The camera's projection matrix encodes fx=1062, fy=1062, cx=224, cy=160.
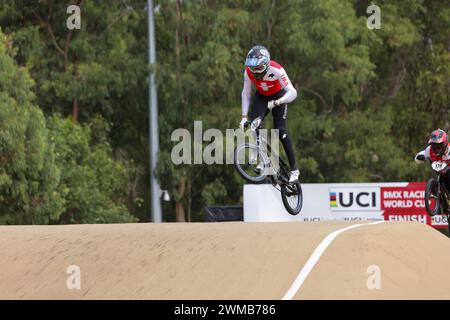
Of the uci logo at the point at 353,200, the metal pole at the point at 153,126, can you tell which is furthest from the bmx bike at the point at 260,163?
the metal pole at the point at 153,126

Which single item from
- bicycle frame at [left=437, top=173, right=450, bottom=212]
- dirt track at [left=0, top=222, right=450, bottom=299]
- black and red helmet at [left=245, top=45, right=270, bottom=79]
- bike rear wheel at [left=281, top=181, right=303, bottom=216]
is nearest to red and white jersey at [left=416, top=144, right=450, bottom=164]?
bicycle frame at [left=437, top=173, right=450, bottom=212]

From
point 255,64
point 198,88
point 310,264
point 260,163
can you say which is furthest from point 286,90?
point 198,88

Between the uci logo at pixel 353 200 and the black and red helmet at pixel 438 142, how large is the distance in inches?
409

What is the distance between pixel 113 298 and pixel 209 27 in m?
25.2

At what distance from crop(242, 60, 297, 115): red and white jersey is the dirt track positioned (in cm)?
193

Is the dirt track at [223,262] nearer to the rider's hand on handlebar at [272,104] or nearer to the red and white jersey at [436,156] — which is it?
the rider's hand on handlebar at [272,104]

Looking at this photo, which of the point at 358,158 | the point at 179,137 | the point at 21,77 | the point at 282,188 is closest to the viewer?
the point at 282,188

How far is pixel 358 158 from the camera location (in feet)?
128

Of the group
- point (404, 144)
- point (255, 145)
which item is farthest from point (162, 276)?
point (404, 144)

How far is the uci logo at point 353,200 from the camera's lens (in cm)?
3056

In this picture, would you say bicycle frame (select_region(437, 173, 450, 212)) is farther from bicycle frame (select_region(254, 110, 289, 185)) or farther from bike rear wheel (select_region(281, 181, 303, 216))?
bicycle frame (select_region(254, 110, 289, 185))

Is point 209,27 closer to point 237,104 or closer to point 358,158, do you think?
point 237,104

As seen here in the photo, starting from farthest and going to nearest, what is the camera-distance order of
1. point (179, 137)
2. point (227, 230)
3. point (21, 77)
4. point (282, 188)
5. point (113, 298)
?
point (179, 137) → point (21, 77) → point (282, 188) → point (227, 230) → point (113, 298)

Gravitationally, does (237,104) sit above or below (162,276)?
above
